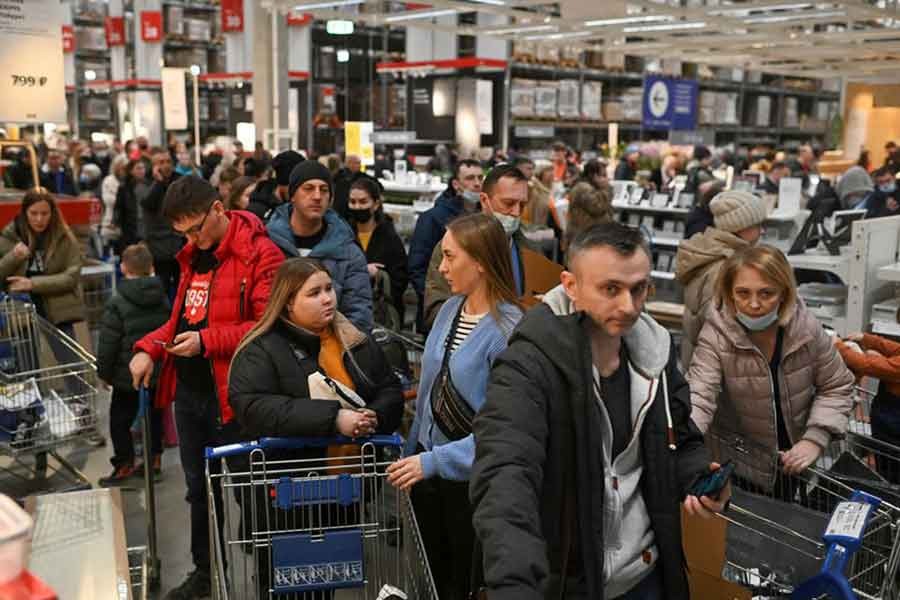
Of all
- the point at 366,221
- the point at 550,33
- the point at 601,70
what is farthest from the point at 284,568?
the point at 601,70

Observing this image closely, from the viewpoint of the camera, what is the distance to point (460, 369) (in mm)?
2758

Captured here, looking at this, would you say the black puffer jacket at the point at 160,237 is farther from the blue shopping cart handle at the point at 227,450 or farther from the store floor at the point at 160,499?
the blue shopping cart handle at the point at 227,450

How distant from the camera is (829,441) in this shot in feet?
9.86

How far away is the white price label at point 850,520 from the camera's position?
221cm

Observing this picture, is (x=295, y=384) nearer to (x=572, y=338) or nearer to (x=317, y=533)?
(x=317, y=533)

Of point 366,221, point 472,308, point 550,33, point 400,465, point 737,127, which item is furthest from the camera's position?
point 737,127

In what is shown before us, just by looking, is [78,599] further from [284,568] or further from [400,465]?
[400,465]

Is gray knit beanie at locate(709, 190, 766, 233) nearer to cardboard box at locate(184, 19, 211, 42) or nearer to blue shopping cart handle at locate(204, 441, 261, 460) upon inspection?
blue shopping cart handle at locate(204, 441, 261, 460)

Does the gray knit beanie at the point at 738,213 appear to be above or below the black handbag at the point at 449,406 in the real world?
above

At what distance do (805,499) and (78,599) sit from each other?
2.19m

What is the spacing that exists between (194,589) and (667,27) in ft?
29.0

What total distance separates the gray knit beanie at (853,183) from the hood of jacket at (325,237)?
8.26 m

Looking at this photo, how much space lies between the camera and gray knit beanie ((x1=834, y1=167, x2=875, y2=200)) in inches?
418

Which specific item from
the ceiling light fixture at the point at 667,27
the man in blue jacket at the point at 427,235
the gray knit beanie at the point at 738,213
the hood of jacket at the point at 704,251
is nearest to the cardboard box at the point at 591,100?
A: the ceiling light fixture at the point at 667,27
